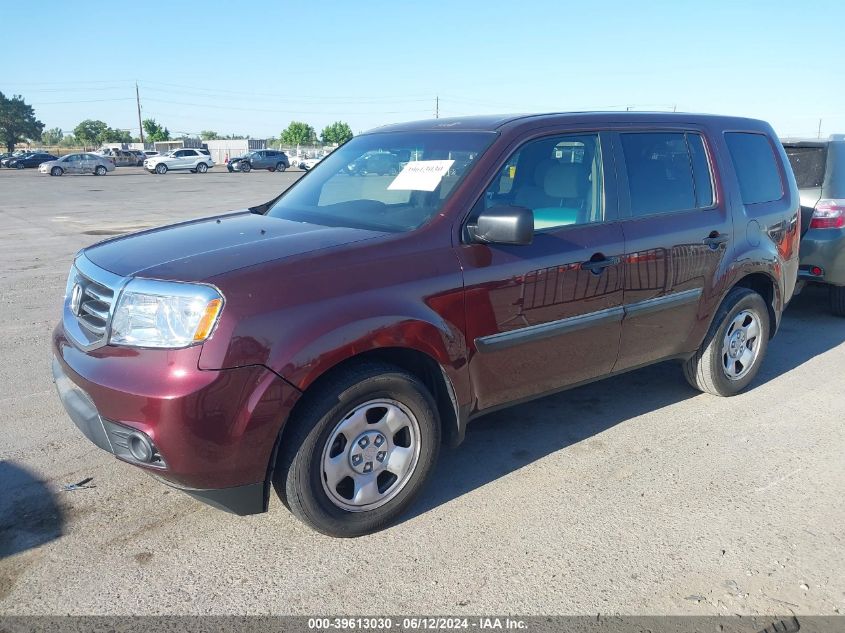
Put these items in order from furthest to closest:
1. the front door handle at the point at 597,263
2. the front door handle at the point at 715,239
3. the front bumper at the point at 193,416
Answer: the front door handle at the point at 715,239 < the front door handle at the point at 597,263 < the front bumper at the point at 193,416

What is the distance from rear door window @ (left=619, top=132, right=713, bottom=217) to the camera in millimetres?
4156

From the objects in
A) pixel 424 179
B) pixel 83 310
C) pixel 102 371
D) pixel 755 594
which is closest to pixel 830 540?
pixel 755 594

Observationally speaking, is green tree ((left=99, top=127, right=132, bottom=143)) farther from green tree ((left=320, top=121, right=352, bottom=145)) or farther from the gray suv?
the gray suv

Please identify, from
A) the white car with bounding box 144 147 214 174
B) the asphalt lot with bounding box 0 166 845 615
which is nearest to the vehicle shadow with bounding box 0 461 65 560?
the asphalt lot with bounding box 0 166 845 615

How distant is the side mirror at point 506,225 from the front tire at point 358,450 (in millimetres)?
757

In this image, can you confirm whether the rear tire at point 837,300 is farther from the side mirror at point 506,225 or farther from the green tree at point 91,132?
the green tree at point 91,132

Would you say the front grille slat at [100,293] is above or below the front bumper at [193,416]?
above

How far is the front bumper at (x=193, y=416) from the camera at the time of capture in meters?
2.68

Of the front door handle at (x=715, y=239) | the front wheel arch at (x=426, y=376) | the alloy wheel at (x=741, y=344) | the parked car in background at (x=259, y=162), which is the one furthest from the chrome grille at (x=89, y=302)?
the parked car in background at (x=259, y=162)

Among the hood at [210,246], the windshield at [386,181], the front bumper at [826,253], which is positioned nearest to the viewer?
the hood at [210,246]

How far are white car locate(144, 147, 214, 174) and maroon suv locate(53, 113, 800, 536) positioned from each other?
46909 millimetres

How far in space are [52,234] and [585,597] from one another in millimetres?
13434

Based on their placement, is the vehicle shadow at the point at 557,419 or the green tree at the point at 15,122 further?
the green tree at the point at 15,122

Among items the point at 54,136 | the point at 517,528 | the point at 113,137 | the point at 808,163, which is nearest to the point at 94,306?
the point at 517,528
